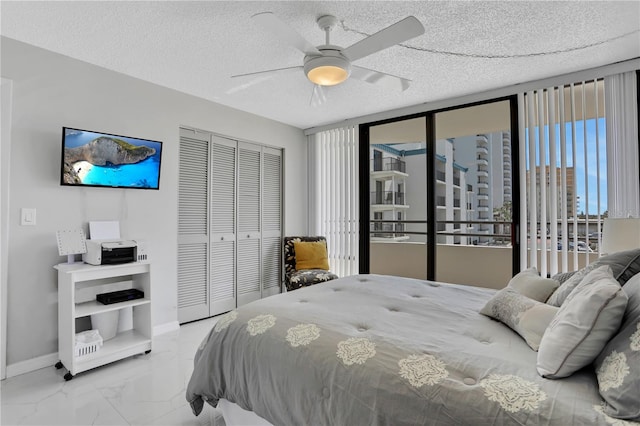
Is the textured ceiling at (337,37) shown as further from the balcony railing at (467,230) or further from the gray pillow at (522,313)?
the balcony railing at (467,230)

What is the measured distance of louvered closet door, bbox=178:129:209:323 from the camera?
3.59 m

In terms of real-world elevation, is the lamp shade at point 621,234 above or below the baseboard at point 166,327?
above

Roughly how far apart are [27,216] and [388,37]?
2.92 meters

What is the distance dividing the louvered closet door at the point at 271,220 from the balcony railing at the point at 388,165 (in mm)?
2327

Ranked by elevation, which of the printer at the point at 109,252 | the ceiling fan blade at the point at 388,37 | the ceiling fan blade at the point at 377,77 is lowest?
the printer at the point at 109,252

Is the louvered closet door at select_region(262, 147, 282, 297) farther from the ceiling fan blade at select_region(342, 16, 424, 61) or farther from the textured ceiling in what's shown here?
the ceiling fan blade at select_region(342, 16, 424, 61)

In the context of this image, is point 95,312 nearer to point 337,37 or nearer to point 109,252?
point 109,252

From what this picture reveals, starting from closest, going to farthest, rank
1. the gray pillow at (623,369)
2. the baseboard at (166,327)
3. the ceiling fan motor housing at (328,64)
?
the gray pillow at (623,369), the ceiling fan motor housing at (328,64), the baseboard at (166,327)

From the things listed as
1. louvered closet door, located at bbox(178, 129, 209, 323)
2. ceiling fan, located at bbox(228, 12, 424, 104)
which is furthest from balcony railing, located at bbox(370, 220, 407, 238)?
ceiling fan, located at bbox(228, 12, 424, 104)

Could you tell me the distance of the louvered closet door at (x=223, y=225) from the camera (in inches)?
153

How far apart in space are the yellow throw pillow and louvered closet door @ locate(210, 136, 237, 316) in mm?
821

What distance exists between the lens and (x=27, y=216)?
8.29 feet

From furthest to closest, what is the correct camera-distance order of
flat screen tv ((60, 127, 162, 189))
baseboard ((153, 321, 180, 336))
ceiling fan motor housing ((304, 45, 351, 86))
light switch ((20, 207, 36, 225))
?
1. baseboard ((153, 321, 180, 336))
2. flat screen tv ((60, 127, 162, 189))
3. light switch ((20, 207, 36, 225))
4. ceiling fan motor housing ((304, 45, 351, 86))

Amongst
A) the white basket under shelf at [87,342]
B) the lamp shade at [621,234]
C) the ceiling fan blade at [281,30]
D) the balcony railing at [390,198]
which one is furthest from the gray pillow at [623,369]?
the balcony railing at [390,198]
